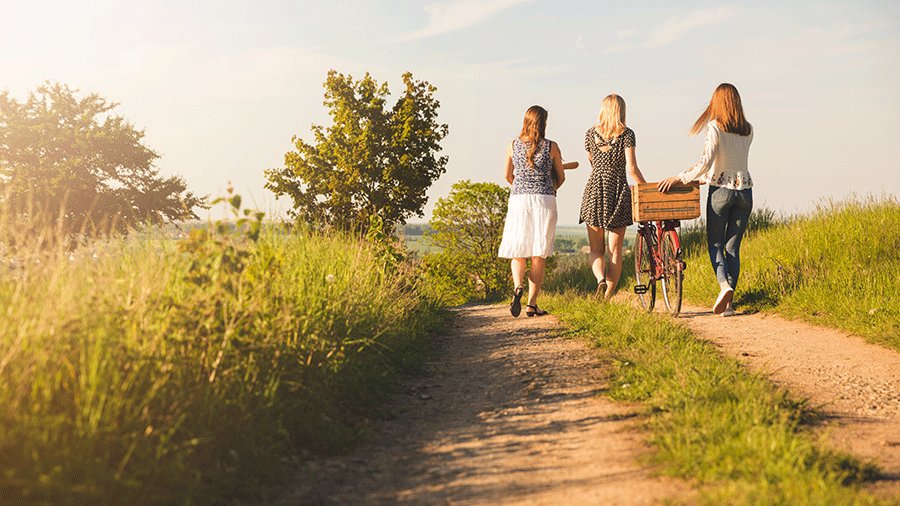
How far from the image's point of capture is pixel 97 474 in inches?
82.7

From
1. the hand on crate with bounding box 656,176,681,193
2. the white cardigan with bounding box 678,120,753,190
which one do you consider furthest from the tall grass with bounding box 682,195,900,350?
the hand on crate with bounding box 656,176,681,193

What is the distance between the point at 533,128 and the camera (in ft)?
22.5

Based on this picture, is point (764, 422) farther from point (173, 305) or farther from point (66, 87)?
point (66, 87)

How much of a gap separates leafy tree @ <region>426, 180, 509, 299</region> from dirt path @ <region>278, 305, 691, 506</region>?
10.3m

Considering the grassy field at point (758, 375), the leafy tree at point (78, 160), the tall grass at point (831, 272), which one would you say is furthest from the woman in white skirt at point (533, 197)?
the leafy tree at point (78, 160)

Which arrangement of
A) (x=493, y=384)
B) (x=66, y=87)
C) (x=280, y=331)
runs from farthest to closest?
(x=66, y=87)
(x=493, y=384)
(x=280, y=331)

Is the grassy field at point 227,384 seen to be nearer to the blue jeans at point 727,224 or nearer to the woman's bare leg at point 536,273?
the woman's bare leg at point 536,273

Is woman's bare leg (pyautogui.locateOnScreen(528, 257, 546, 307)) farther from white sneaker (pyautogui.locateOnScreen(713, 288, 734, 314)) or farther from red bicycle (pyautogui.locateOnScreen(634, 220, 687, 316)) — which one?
white sneaker (pyautogui.locateOnScreen(713, 288, 734, 314))

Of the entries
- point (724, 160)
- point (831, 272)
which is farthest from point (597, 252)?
point (831, 272)

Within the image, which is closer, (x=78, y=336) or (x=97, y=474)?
(x=97, y=474)

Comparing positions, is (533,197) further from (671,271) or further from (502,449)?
(502,449)

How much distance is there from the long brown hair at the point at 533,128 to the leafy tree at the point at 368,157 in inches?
563

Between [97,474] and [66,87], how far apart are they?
135ft

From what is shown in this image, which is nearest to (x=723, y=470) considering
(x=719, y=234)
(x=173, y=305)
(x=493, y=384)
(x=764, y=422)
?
(x=764, y=422)
